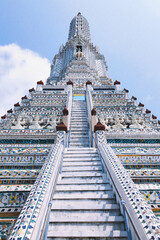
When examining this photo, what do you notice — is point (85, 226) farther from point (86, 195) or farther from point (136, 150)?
point (136, 150)

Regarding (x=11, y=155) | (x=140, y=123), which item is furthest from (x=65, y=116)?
(x=140, y=123)

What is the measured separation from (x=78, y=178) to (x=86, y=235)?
5.69 ft

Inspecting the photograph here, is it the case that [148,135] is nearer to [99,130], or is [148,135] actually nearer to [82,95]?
[99,130]

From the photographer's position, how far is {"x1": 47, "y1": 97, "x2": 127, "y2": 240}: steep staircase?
311cm

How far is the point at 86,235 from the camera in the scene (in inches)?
120

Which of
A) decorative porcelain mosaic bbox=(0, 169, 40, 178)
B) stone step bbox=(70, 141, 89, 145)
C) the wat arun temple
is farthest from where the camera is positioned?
stone step bbox=(70, 141, 89, 145)

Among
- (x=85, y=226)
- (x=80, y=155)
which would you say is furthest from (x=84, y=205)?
(x=80, y=155)

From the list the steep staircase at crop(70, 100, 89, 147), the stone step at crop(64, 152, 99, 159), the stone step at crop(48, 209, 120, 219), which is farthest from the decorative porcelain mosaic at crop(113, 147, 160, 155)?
the stone step at crop(48, 209, 120, 219)

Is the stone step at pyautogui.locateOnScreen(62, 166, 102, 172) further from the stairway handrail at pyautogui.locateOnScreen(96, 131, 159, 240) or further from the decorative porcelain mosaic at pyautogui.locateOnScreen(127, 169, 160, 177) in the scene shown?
the decorative porcelain mosaic at pyautogui.locateOnScreen(127, 169, 160, 177)

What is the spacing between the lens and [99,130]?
23.1 ft

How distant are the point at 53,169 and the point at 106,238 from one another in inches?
71.7

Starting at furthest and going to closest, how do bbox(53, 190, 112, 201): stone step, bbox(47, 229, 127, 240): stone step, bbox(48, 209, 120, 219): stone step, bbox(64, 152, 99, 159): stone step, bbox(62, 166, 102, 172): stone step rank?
1. bbox(64, 152, 99, 159): stone step
2. bbox(62, 166, 102, 172): stone step
3. bbox(53, 190, 112, 201): stone step
4. bbox(48, 209, 120, 219): stone step
5. bbox(47, 229, 127, 240): stone step

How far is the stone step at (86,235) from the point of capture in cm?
302

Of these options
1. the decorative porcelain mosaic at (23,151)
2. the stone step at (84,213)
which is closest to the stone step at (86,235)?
the stone step at (84,213)
